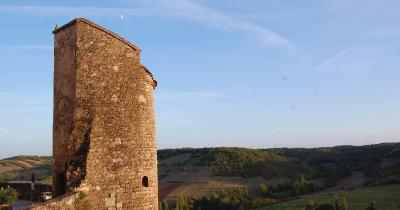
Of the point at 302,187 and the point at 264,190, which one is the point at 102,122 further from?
the point at 302,187

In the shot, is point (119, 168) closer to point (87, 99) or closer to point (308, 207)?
point (87, 99)

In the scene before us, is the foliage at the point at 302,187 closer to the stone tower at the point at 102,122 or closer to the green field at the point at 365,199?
the green field at the point at 365,199

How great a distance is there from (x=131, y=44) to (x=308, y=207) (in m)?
28.7

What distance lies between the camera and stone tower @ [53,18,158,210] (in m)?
9.88

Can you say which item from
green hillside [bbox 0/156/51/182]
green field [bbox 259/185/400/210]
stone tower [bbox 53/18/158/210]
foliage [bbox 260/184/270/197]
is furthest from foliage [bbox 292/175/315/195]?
stone tower [bbox 53/18/158/210]

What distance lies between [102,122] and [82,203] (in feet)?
6.03

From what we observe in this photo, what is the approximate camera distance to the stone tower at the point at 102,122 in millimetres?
9875

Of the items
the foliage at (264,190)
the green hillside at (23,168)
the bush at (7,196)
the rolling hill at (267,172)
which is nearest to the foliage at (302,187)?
the rolling hill at (267,172)

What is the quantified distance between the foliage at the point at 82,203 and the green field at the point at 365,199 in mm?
29552

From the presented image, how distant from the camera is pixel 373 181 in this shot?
50.2 meters

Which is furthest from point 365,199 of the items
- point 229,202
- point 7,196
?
point 7,196

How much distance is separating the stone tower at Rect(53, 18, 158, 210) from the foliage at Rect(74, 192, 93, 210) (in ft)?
0.39

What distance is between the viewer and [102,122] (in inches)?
397

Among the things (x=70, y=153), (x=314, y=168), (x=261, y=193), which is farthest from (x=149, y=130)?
(x=314, y=168)
